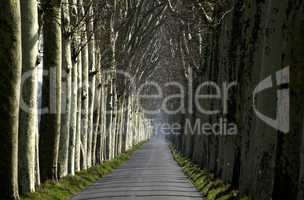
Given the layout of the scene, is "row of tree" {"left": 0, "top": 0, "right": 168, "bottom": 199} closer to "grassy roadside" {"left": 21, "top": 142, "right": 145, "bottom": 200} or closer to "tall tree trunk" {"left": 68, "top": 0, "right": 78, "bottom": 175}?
"tall tree trunk" {"left": 68, "top": 0, "right": 78, "bottom": 175}

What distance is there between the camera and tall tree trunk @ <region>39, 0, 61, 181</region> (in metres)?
20.0

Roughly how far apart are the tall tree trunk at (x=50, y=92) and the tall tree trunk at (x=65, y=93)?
255cm

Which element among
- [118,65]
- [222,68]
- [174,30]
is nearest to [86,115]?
[222,68]

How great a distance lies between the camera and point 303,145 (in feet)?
34.3

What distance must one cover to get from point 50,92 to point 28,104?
12.1 feet

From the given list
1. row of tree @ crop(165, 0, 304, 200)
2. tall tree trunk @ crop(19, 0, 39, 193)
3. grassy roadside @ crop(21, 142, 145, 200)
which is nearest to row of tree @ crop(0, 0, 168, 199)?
tall tree trunk @ crop(19, 0, 39, 193)

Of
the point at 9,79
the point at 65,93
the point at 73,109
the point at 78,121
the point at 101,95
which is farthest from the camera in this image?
the point at 101,95

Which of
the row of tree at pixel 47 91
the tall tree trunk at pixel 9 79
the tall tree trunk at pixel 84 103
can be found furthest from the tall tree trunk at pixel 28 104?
the tall tree trunk at pixel 84 103

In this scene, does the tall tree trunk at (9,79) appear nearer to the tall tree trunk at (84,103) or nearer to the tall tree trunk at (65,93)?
the tall tree trunk at (65,93)

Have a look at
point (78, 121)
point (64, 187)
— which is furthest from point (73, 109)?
point (64, 187)

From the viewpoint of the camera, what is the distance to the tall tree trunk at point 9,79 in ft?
44.5

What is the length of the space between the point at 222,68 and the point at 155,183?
5.14 meters

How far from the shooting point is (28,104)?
16516 mm

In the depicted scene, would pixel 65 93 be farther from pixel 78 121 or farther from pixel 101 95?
pixel 101 95
